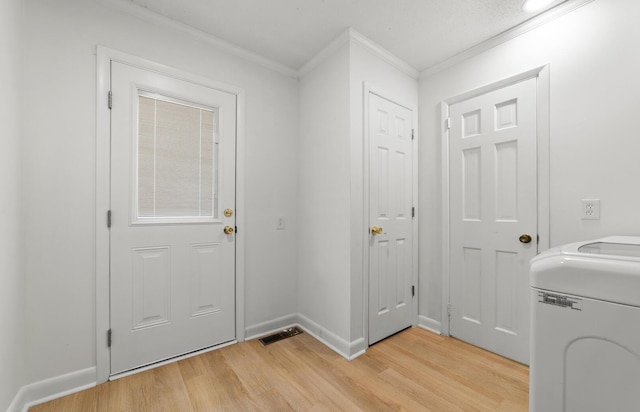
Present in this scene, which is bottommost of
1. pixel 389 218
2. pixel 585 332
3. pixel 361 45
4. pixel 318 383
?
pixel 318 383

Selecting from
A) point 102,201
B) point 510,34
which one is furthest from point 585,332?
point 102,201

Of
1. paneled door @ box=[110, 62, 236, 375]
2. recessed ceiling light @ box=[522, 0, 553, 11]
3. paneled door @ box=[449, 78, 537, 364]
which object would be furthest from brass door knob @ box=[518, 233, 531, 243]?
paneled door @ box=[110, 62, 236, 375]

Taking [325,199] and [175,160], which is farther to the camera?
[325,199]

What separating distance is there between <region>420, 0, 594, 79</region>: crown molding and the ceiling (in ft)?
0.12

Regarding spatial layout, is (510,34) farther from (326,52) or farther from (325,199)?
(325,199)

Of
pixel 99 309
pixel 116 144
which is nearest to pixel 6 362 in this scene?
pixel 99 309

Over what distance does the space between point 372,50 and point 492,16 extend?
32.7 inches

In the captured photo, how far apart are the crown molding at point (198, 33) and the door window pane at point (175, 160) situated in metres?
0.51

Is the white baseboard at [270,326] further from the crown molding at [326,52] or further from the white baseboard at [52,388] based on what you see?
the crown molding at [326,52]

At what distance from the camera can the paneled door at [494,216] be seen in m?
1.92

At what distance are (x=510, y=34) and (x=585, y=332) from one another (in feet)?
6.80

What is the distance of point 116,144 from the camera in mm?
1733

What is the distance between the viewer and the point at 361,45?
2.11 m

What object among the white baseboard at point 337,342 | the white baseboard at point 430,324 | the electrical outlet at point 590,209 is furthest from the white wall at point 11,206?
the electrical outlet at point 590,209
